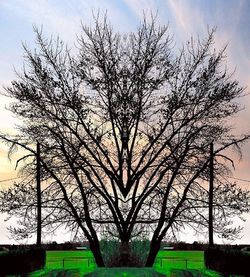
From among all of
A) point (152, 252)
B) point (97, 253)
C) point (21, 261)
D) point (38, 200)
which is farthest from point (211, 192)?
point (21, 261)

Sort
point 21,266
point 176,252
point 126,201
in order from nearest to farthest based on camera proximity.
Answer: point 21,266 < point 126,201 < point 176,252

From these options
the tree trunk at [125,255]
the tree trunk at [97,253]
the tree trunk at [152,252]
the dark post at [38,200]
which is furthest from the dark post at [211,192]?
the dark post at [38,200]

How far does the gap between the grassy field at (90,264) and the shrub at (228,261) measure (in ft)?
2.19

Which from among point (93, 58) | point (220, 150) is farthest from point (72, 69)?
point (220, 150)

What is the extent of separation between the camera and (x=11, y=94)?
115 feet

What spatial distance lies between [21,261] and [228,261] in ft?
32.8

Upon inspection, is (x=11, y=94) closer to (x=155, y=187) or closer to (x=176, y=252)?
(x=155, y=187)

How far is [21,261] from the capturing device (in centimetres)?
3047

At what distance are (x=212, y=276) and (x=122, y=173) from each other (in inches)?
279

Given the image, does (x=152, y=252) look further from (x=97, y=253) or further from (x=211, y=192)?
(x=211, y=192)

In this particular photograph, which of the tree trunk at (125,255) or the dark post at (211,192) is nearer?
the tree trunk at (125,255)

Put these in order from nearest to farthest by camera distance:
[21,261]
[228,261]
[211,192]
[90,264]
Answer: [228,261] < [21,261] < [90,264] < [211,192]

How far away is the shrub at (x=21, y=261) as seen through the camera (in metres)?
28.9

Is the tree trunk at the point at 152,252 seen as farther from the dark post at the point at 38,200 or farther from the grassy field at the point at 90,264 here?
the dark post at the point at 38,200
